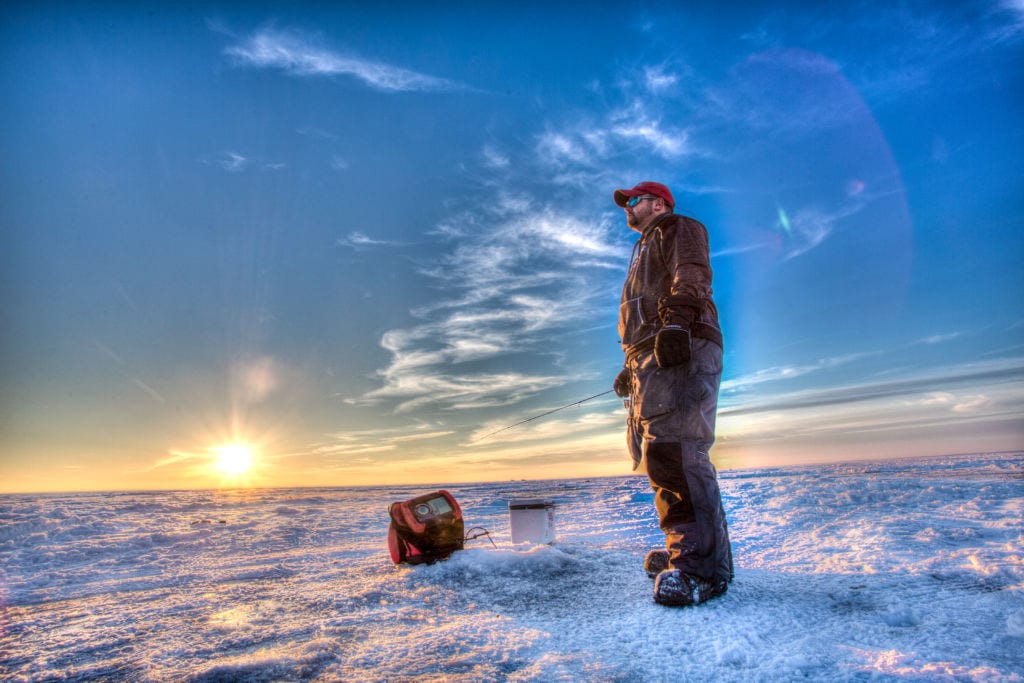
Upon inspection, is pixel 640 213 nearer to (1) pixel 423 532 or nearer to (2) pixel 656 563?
(2) pixel 656 563

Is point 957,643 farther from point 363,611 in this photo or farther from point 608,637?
point 363,611

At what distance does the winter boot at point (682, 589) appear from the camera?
2.17m

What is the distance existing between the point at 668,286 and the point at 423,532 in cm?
254

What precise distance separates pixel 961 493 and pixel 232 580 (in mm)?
7798

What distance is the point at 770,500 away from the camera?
7.02m

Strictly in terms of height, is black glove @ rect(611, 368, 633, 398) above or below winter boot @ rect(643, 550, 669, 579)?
above

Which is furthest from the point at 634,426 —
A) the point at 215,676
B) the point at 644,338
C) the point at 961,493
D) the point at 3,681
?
the point at 961,493

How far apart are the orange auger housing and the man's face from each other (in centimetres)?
267

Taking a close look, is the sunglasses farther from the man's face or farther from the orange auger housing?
the orange auger housing

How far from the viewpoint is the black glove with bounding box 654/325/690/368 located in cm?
252

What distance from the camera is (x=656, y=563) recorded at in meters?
2.81

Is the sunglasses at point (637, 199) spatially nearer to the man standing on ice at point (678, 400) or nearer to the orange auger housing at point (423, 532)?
the man standing on ice at point (678, 400)

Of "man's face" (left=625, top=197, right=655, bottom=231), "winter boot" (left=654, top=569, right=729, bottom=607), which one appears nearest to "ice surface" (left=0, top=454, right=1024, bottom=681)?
"winter boot" (left=654, top=569, right=729, bottom=607)

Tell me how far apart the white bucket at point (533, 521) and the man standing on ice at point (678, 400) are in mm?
1866
